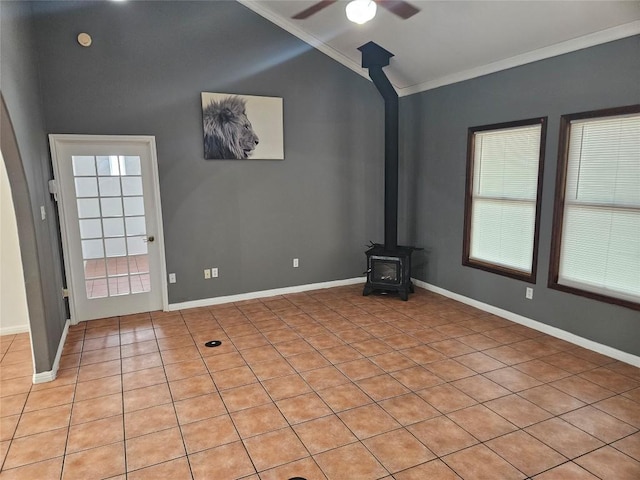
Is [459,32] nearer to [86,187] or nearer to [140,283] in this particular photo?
[86,187]

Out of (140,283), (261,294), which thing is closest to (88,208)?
(140,283)

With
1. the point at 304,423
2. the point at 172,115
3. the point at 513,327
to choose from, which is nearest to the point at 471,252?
the point at 513,327

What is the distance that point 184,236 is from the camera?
481cm

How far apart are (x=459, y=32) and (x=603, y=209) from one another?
7.02ft

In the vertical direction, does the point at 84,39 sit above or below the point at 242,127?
above

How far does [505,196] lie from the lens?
442cm

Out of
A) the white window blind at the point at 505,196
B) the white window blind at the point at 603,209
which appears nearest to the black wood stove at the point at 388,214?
the white window blind at the point at 505,196

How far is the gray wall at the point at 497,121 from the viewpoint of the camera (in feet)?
11.1

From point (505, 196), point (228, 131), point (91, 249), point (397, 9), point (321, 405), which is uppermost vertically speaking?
point (397, 9)

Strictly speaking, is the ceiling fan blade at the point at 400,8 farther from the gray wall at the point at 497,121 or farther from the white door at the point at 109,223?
the white door at the point at 109,223

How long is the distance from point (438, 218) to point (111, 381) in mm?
4061

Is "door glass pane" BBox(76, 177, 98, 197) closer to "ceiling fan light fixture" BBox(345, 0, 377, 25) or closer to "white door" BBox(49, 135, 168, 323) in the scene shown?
"white door" BBox(49, 135, 168, 323)

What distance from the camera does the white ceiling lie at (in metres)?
3.25

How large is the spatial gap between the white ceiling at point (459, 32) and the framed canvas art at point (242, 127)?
1047 millimetres
